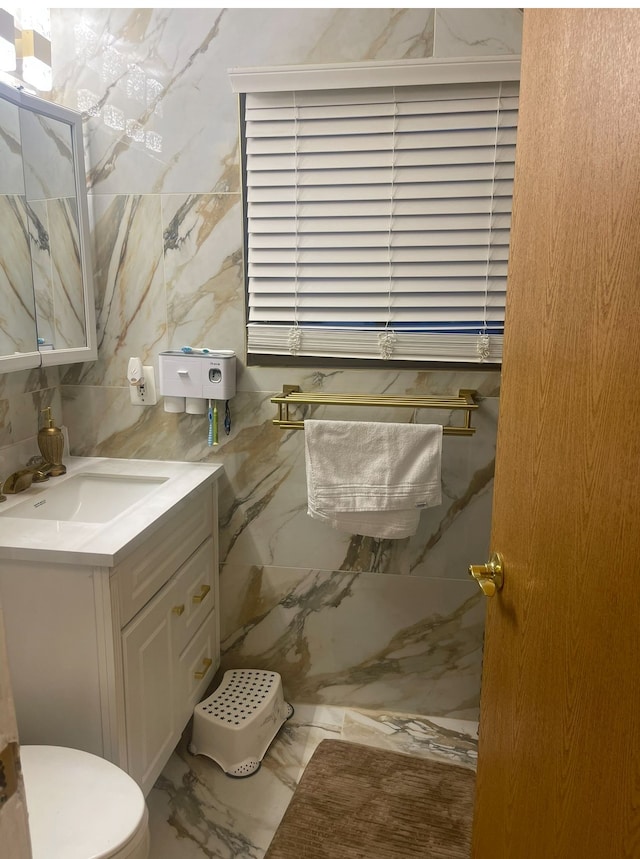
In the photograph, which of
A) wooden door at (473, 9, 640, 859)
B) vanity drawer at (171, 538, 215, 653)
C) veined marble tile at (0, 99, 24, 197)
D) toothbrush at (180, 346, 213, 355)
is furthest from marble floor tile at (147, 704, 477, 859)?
veined marble tile at (0, 99, 24, 197)

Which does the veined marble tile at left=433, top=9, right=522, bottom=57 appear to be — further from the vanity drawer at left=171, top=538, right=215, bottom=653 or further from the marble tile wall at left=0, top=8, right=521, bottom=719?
the vanity drawer at left=171, top=538, right=215, bottom=653

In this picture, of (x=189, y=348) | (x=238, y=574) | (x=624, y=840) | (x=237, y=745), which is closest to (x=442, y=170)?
(x=189, y=348)

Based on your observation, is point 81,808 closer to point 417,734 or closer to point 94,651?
point 94,651

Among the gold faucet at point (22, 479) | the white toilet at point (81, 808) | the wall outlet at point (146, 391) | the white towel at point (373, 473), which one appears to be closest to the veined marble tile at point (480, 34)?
the white towel at point (373, 473)

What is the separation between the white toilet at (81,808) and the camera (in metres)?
1.11

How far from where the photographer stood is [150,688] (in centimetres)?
160

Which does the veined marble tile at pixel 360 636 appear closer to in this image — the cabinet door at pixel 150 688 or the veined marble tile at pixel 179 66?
the cabinet door at pixel 150 688

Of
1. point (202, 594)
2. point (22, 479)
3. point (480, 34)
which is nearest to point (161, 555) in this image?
point (202, 594)

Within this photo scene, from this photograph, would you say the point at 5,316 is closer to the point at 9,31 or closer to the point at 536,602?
the point at 9,31

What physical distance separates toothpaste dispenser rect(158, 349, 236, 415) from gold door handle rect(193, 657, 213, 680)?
2.80 ft

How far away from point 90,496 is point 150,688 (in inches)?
25.1

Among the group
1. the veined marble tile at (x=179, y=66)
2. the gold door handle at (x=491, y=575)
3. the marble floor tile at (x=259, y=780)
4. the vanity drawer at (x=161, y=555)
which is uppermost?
the veined marble tile at (x=179, y=66)

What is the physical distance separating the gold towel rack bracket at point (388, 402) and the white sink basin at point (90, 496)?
43 cm

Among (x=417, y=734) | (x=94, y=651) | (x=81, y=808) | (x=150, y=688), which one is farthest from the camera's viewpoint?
(x=417, y=734)
